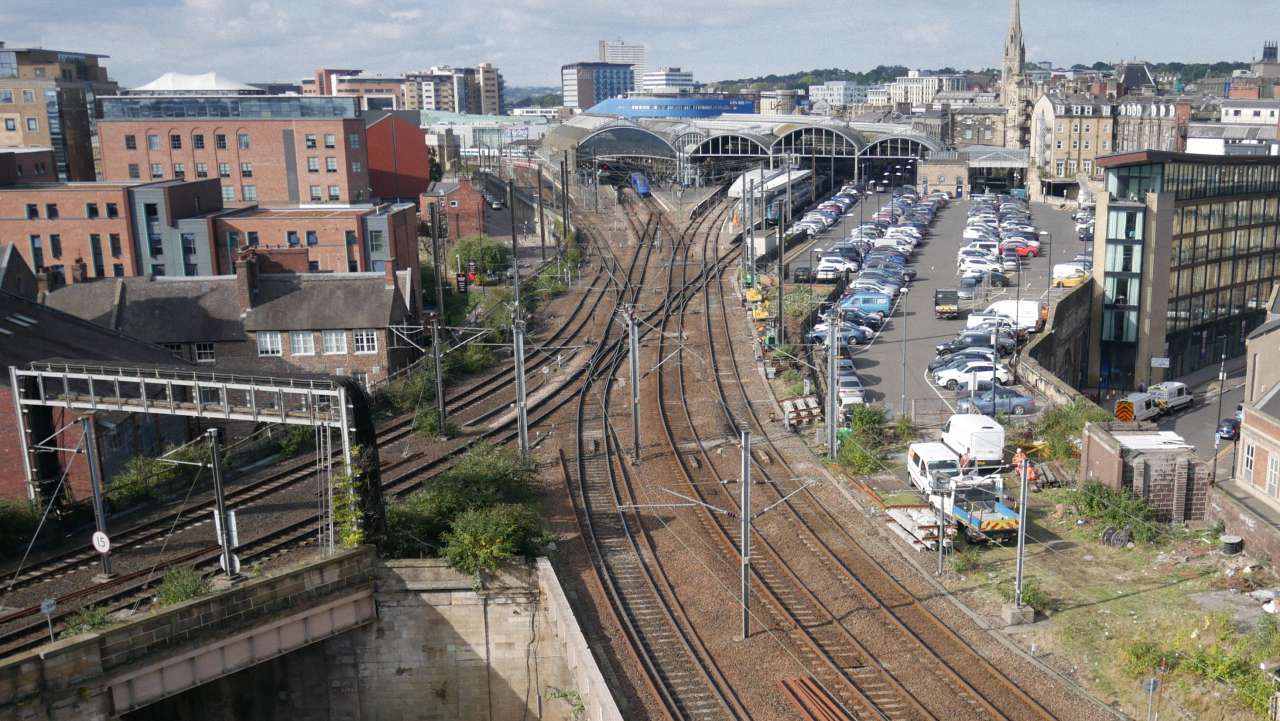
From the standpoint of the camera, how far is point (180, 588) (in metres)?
22.5

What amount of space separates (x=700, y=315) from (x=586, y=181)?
160ft

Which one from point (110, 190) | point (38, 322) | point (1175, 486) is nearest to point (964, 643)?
point (1175, 486)

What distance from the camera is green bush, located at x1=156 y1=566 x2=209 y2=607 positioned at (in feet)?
73.5

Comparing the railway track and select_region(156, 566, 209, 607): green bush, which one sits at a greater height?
select_region(156, 566, 209, 607): green bush

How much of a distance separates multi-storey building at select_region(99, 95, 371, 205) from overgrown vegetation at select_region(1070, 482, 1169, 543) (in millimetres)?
51539

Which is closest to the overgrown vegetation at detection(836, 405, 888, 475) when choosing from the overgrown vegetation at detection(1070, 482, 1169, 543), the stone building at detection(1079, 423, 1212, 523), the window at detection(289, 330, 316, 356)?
the overgrown vegetation at detection(1070, 482, 1169, 543)

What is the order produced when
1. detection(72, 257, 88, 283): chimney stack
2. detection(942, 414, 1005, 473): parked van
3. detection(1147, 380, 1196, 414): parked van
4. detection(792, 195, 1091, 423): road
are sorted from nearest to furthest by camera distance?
detection(942, 414, 1005, 473): parked van → detection(792, 195, 1091, 423): road → detection(1147, 380, 1196, 414): parked van → detection(72, 257, 88, 283): chimney stack

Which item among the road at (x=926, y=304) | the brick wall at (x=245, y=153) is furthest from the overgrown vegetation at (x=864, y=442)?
the brick wall at (x=245, y=153)

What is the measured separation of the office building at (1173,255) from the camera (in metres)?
51.1

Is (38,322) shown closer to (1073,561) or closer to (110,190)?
(110,190)

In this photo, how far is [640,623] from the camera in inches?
905

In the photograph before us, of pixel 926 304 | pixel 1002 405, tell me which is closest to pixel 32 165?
pixel 926 304

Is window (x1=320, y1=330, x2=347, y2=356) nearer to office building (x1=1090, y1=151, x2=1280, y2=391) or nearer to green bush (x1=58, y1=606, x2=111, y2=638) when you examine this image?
green bush (x1=58, y1=606, x2=111, y2=638)

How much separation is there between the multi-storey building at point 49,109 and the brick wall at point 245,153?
12.7m
